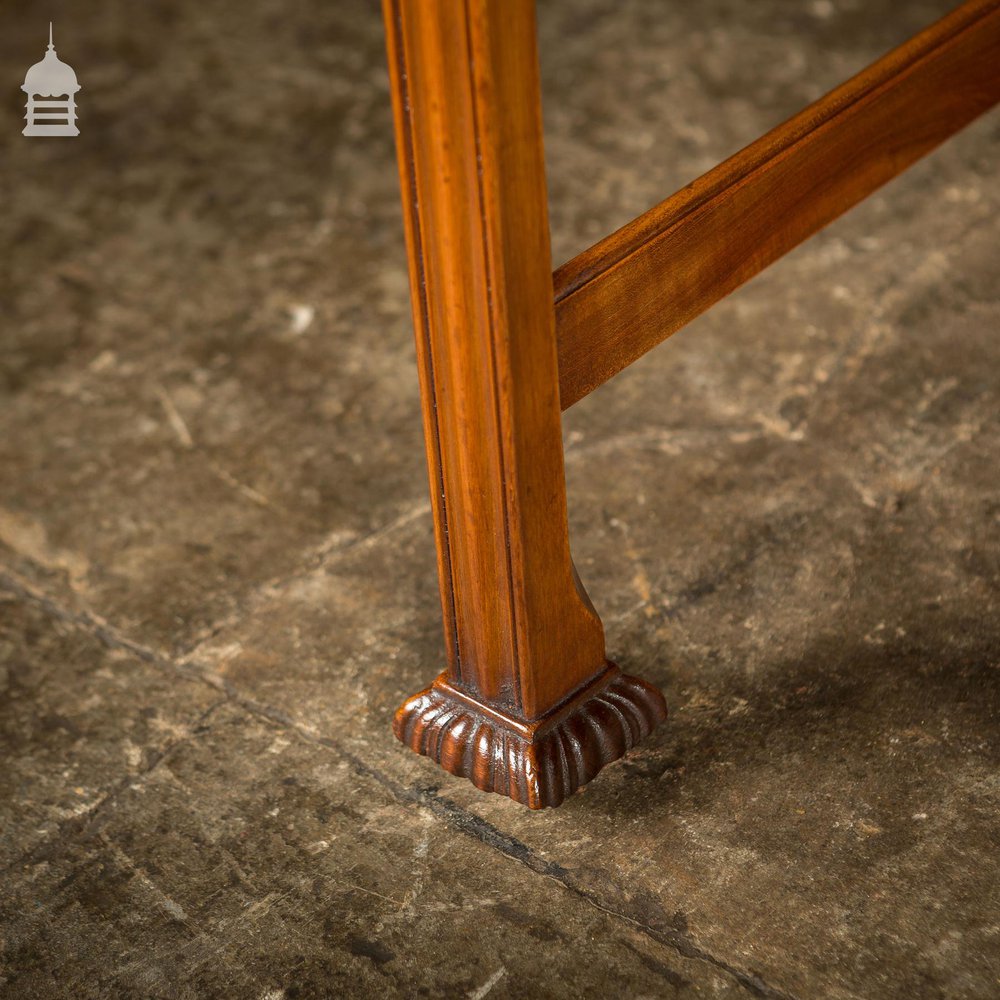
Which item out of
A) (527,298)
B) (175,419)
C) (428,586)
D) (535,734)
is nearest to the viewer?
(527,298)

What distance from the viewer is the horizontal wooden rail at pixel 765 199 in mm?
1586

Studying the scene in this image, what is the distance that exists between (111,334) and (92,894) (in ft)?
4.93

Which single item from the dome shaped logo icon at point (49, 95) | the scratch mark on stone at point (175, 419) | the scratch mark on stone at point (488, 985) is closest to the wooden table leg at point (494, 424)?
the scratch mark on stone at point (488, 985)

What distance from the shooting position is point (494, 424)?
1521mm

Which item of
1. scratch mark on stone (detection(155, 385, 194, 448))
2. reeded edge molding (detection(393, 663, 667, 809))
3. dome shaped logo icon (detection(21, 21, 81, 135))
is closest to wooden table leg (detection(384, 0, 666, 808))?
reeded edge molding (detection(393, 663, 667, 809))

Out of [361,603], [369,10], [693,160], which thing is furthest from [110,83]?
[361,603]

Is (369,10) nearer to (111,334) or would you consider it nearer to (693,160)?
(693,160)

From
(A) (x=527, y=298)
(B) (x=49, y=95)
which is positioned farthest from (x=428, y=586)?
(B) (x=49, y=95)

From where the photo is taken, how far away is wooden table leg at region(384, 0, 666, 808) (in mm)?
1363

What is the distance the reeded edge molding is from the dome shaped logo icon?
2.29m

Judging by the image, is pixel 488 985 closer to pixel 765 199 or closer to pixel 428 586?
pixel 428 586

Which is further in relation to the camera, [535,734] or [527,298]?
[535,734]

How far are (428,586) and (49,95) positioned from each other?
8.09 feet

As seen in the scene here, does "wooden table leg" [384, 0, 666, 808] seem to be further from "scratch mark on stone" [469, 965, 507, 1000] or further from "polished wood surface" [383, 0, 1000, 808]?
"scratch mark on stone" [469, 965, 507, 1000]
